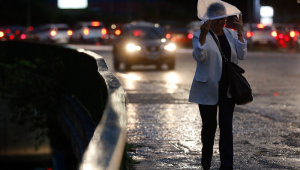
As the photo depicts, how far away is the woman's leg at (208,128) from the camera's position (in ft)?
18.7

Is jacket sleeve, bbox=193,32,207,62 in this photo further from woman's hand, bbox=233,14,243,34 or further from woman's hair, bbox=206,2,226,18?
woman's hand, bbox=233,14,243,34

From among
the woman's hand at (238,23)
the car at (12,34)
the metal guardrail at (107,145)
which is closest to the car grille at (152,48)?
the woman's hand at (238,23)

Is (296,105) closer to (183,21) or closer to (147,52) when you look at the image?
(147,52)

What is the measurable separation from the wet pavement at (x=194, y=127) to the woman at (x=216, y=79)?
1.77 ft

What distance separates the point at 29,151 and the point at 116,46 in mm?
4702

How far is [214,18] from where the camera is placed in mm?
5457

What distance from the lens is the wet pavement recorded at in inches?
253

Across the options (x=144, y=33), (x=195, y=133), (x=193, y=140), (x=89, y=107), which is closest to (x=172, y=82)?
(x=144, y=33)

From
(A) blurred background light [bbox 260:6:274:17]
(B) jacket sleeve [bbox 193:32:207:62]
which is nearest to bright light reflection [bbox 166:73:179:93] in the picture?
(B) jacket sleeve [bbox 193:32:207:62]

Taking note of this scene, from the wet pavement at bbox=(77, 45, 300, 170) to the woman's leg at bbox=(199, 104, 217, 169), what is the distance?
0.25m

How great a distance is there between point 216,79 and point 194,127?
309 cm

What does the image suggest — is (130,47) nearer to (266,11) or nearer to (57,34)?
(266,11)

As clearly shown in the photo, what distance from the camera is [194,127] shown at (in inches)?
341

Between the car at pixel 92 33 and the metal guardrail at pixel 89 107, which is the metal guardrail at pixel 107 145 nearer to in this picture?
the metal guardrail at pixel 89 107
